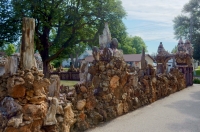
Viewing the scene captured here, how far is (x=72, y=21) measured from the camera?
19484mm

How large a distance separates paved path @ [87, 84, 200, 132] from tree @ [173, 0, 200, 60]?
22.7 m

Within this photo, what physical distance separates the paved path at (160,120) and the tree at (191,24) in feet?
74.5

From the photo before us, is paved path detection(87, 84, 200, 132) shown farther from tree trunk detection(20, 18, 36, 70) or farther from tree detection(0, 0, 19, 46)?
tree detection(0, 0, 19, 46)

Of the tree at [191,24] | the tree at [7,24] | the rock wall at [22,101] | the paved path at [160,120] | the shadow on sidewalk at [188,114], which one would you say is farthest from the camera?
the tree at [191,24]

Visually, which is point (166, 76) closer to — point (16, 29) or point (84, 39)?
point (84, 39)

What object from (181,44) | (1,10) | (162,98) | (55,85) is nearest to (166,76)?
(162,98)

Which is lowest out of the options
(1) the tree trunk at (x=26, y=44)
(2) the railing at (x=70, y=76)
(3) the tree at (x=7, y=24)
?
(2) the railing at (x=70, y=76)

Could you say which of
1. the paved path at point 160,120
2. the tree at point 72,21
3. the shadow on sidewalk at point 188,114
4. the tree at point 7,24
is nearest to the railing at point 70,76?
the tree at point 72,21

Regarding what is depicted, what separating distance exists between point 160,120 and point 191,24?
26228 mm

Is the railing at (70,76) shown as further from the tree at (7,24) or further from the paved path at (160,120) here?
the paved path at (160,120)

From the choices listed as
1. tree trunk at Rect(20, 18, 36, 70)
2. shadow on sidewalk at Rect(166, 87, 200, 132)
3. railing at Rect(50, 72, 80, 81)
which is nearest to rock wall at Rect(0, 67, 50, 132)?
tree trunk at Rect(20, 18, 36, 70)

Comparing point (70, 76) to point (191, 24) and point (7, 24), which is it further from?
point (191, 24)

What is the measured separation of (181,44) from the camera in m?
18.3

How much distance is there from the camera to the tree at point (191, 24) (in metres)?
31.3
